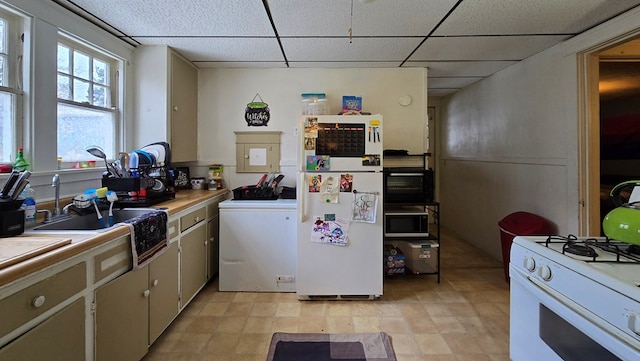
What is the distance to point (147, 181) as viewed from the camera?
211 centimetres

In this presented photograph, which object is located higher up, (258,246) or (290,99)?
(290,99)

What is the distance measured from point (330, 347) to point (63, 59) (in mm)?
2672

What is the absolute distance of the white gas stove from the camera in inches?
32.1

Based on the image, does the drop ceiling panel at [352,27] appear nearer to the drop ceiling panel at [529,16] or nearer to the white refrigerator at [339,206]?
the drop ceiling panel at [529,16]

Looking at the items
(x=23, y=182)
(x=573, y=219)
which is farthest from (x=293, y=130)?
(x=573, y=219)

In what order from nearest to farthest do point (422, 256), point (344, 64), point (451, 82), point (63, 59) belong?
point (63, 59) → point (422, 256) → point (344, 64) → point (451, 82)

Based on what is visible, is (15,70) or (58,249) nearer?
(58,249)

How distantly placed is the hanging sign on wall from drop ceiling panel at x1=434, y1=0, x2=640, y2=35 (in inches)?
71.8

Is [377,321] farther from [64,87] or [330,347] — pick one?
[64,87]

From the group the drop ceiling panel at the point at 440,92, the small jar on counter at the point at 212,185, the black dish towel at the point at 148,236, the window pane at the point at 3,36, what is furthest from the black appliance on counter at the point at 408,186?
the window pane at the point at 3,36

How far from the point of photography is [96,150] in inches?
77.4

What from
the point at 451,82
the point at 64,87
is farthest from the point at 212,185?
the point at 451,82

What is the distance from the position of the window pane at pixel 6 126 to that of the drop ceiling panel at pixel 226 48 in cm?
117

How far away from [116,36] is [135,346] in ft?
7.75
